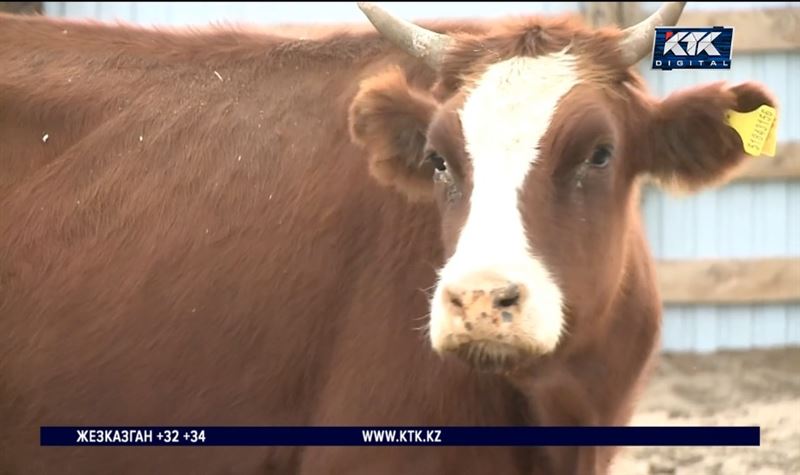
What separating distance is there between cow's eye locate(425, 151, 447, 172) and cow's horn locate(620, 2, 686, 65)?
2.06ft

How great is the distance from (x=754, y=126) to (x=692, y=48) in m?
0.31

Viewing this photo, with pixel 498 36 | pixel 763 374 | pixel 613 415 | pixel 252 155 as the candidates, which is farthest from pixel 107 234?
pixel 763 374

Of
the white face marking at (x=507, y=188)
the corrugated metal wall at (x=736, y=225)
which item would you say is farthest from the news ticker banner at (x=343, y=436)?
the corrugated metal wall at (x=736, y=225)

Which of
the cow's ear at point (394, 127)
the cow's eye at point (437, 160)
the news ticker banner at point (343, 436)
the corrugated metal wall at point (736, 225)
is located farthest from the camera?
the corrugated metal wall at point (736, 225)

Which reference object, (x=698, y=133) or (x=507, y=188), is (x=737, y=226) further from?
(x=507, y=188)

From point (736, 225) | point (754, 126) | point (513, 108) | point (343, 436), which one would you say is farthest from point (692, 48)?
point (736, 225)

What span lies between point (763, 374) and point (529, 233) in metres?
5.14

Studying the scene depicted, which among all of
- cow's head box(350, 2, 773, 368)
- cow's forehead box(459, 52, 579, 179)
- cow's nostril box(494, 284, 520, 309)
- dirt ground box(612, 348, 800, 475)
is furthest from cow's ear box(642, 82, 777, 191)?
dirt ground box(612, 348, 800, 475)

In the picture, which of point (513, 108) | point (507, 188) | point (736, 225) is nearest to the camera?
point (507, 188)

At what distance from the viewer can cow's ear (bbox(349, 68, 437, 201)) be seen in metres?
4.13

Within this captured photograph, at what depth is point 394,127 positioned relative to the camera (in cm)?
418

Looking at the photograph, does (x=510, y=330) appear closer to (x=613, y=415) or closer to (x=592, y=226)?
(x=592, y=226)

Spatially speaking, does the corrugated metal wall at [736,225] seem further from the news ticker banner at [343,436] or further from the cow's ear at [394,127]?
the cow's ear at [394,127]

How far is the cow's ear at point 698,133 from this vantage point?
3.93m
